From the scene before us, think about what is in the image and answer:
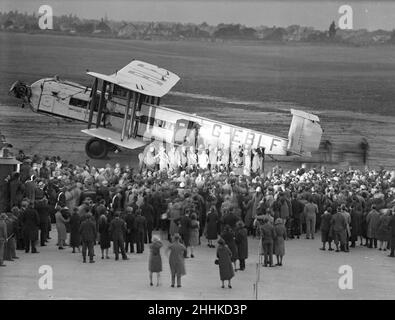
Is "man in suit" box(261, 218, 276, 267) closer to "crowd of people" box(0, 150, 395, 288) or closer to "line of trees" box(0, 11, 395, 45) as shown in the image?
"crowd of people" box(0, 150, 395, 288)

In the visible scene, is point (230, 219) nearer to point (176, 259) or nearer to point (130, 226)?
point (130, 226)

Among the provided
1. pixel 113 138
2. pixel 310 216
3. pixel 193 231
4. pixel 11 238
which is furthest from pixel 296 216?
pixel 113 138

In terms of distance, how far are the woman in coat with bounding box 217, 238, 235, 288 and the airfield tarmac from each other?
335 millimetres

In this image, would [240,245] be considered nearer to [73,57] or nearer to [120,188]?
[120,188]

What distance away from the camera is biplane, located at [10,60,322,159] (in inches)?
1527

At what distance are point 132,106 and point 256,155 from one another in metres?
4.64

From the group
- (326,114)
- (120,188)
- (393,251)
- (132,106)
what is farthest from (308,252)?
(326,114)

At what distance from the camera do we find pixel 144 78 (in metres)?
40.2

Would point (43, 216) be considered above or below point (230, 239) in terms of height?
below

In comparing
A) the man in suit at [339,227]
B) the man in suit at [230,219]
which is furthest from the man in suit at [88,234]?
the man in suit at [339,227]

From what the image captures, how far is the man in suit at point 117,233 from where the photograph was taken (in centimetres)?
2616

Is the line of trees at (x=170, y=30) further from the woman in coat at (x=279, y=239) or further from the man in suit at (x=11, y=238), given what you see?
the woman in coat at (x=279, y=239)

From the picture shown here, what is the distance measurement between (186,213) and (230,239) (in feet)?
7.18

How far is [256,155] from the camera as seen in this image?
37.8 metres
